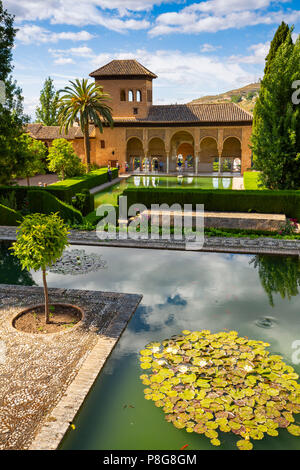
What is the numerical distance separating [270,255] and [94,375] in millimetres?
9026

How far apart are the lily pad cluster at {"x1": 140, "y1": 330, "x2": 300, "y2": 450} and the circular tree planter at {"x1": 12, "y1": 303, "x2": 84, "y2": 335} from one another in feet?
7.08

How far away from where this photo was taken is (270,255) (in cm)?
1425

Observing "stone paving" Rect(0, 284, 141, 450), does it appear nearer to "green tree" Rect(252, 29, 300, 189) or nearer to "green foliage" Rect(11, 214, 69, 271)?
"green foliage" Rect(11, 214, 69, 271)

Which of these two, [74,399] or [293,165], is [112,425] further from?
[293,165]

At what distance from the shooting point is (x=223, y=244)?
15.1m

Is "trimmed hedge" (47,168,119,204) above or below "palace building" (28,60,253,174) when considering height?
below

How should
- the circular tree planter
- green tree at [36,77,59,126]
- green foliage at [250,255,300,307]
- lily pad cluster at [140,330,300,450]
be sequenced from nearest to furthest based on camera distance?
lily pad cluster at [140,330,300,450] < the circular tree planter < green foliage at [250,255,300,307] < green tree at [36,77,59,126]

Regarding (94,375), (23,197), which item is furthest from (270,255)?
(23,197)

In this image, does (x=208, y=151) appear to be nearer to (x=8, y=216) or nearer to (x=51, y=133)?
(x=51, y=133)

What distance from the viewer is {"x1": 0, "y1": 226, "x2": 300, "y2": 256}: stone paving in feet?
47.8

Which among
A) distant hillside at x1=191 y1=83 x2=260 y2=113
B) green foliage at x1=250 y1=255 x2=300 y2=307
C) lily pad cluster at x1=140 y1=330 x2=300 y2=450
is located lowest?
lily pad cluster at x1=140 y1=330 x2=300 y2=450
